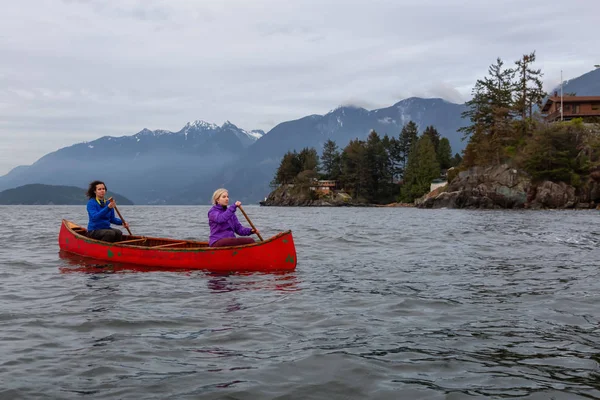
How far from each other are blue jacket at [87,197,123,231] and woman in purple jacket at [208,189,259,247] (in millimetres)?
4243

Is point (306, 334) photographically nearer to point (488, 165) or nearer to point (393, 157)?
point (488, 165)

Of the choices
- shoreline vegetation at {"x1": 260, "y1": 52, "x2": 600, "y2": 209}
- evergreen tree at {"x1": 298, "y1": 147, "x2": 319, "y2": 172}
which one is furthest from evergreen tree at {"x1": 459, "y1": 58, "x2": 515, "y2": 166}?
evergreen tree at {"x1": 298, "y1": 147, "x2": 319, "y2": 172}

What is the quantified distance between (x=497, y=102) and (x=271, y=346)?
95318 mm

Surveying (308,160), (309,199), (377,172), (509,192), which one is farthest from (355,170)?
(509,192)

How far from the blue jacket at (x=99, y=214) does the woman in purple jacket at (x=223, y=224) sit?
13.9 feet

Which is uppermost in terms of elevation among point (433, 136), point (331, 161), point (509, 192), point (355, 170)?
point (433, 136)

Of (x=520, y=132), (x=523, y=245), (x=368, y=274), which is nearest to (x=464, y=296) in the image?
(x=368, y=274)

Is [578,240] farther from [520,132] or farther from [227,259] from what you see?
[520,132]

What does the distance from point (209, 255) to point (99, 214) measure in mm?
5138

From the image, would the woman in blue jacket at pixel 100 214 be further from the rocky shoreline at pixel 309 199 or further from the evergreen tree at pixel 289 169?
the evergreen tree at pixel 289 169

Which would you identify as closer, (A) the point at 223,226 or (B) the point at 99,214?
(A) the point at 223,226

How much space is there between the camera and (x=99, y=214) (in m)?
17.2

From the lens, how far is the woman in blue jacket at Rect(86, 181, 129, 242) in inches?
665

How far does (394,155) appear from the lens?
139m
